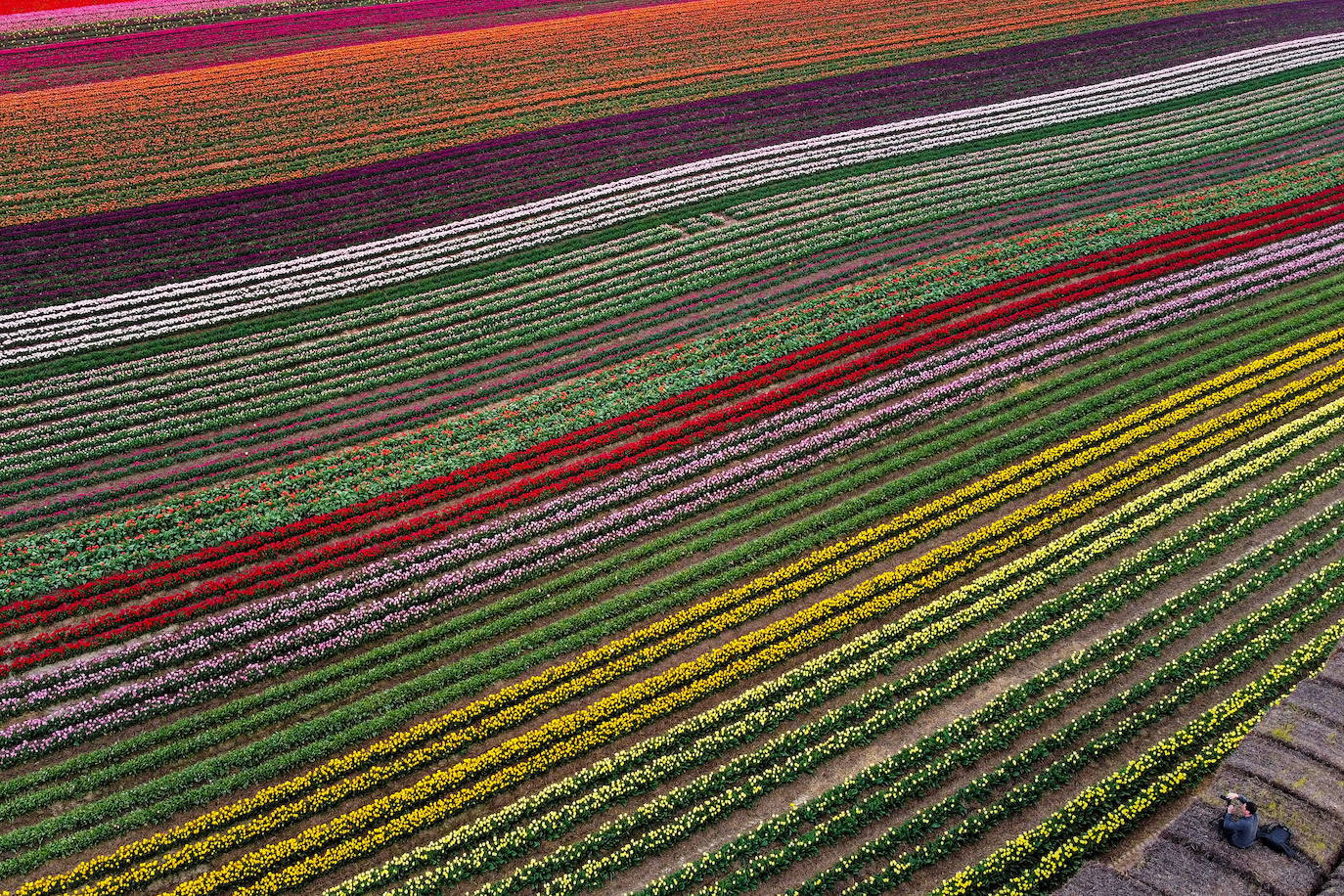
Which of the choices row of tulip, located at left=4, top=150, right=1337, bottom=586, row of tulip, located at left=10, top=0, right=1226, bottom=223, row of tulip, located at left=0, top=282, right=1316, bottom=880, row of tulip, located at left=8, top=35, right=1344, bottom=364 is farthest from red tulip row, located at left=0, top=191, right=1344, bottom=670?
row of tulip, located at left=10, top=0, right=1226, bottom=223

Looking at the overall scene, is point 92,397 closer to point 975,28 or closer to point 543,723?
point 543,723

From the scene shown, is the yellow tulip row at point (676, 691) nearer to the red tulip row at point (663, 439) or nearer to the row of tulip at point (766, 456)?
the row of tulip at point (766, 456)

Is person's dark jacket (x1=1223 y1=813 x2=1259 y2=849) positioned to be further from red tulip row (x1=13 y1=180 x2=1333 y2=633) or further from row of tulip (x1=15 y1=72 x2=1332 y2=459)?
row of tulip (x1=15 y1=72 x2=1332 y2=459)

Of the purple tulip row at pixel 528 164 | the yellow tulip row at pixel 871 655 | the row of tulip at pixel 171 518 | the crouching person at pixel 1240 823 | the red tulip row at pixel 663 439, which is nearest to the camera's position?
the crouching person at pixel 1240 823

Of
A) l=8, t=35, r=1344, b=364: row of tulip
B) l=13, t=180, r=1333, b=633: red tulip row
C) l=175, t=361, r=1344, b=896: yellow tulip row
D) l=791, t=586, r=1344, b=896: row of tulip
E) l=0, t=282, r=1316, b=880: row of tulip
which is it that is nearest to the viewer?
l=791, t=586, r=1344, b=896: row of tulip

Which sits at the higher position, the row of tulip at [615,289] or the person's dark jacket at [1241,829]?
the row of tulip at [615,289]

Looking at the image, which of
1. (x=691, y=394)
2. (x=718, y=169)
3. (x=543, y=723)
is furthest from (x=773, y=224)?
(x=543, y=723)

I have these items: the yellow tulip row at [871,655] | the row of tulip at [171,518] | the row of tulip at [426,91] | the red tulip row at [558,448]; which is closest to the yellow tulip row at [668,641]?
the yellow tulip row at [871,655]
